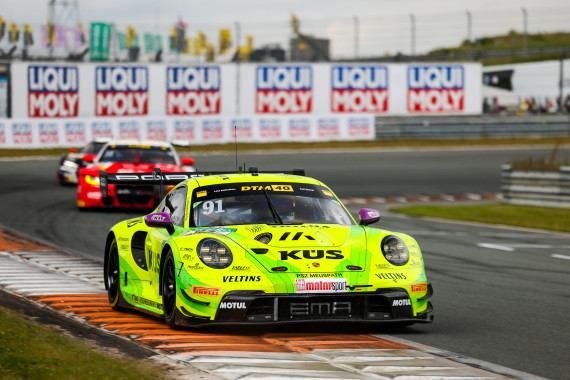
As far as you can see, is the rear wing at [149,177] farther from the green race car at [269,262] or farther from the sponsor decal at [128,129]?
the sponsor decal at [128,129]

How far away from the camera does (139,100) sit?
142 feet

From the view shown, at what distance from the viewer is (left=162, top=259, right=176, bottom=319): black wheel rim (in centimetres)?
763

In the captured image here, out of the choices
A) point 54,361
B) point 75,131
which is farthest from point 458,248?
point 75,131

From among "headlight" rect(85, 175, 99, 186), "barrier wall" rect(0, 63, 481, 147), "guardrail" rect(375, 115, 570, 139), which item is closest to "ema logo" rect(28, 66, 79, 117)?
"barrier wall" rect(0, 63, 481, 147)

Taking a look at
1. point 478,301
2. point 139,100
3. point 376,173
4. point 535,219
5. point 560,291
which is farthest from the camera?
point 139,100

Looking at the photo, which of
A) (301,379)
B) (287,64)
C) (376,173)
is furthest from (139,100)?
(301,379)

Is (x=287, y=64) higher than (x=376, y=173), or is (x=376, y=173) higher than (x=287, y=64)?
(x=287, y=64)

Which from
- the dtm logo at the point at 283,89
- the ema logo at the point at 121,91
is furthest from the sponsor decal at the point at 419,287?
the dtm logo at the point at 283,89

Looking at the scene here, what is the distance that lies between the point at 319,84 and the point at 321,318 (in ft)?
127

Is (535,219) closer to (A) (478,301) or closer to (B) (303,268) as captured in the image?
(A) (478,301)

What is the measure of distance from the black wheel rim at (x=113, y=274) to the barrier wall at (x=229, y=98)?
28.4 metres

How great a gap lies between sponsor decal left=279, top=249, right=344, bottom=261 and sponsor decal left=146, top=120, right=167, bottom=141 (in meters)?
30.9

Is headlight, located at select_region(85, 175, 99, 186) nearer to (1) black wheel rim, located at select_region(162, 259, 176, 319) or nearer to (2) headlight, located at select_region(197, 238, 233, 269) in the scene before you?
(1) black wheel rim, located at select_region(162, 259, 176, 319)

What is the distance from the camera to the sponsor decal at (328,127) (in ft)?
134
